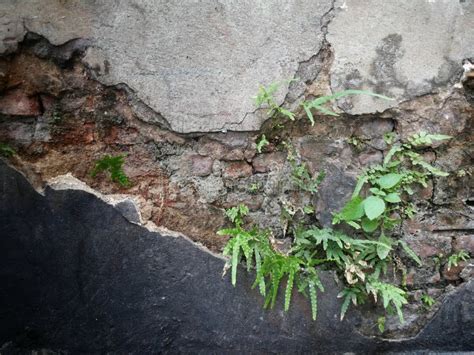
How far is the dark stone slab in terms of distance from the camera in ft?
5.43

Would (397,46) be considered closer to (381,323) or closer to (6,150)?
(381,323)

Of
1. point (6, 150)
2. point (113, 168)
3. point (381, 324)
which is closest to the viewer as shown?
point (6, 150)

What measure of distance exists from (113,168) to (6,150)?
1.26ft

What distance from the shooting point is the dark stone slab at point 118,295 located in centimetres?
165

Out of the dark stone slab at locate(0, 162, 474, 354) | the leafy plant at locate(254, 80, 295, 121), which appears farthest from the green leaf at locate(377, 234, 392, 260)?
the leafy plant at locate(254, 80, 295, 121)

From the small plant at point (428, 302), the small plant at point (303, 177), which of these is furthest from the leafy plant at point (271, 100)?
the small plant at point (428, 302)

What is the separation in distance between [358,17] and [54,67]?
1.20m

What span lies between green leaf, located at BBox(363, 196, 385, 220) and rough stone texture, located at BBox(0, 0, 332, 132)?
54cm

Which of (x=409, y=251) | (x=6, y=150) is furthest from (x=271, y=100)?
(x=6, y=150)

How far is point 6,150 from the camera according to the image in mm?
1678

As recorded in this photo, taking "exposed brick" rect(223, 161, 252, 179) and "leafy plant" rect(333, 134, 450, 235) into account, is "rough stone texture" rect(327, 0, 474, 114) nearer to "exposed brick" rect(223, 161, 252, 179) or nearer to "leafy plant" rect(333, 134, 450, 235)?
"leafy plant" rect(333, 134, 450, 235)

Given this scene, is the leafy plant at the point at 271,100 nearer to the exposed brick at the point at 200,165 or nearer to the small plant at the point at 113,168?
the exposed brick at the point at 200,165

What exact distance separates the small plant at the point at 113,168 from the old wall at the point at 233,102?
2cm

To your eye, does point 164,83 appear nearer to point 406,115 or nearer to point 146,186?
point 146,186
